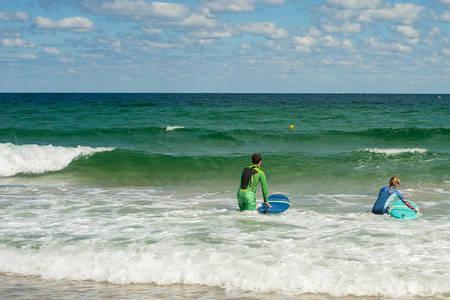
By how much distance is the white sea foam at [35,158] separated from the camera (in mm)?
24312

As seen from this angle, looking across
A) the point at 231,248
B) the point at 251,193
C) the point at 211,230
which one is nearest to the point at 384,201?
the point at 251,193

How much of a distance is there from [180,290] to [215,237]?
102 inches

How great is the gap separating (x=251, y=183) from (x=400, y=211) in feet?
11.3

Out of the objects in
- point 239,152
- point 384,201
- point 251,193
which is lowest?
point 239,152

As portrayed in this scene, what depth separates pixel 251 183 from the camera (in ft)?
44.0

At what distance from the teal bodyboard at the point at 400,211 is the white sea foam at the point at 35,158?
50.8 ft

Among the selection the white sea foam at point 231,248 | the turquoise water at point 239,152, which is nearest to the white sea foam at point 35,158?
the turquoise water at point 239,152

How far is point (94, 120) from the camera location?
47.9 meters

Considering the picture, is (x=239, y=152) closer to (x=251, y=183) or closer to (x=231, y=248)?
(x=251, y=183)

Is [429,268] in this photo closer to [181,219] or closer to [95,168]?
[181,219]

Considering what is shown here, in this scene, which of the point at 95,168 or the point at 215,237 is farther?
the point at 95,168

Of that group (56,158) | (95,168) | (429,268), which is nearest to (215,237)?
(429,268)

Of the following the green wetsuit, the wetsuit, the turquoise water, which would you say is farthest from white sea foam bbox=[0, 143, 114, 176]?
the wetsuit

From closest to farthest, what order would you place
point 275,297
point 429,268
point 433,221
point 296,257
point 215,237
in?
point 275,297
point 429,268
point 296,257
point 215,237
point 433,221
